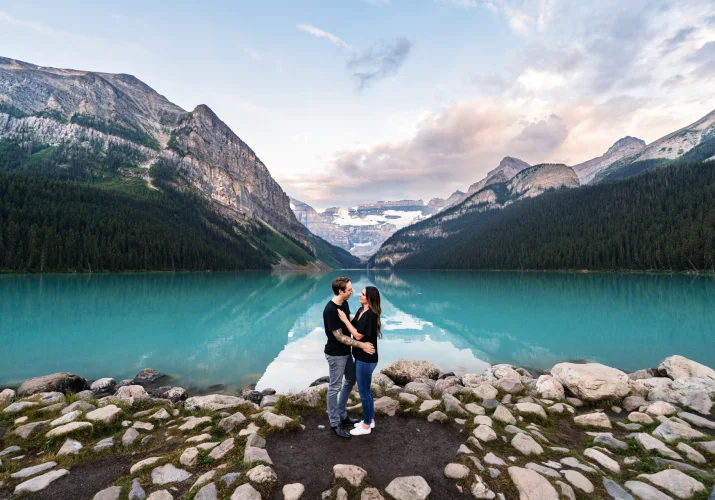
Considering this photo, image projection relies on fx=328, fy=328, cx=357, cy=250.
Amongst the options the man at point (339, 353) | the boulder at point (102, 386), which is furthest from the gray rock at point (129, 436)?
the boulder at point (102, 386)

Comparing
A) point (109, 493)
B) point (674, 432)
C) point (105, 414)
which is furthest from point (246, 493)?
point (674, 432)

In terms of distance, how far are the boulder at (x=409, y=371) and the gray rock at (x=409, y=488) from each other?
33.9 feet

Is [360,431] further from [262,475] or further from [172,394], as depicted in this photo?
[172,394]

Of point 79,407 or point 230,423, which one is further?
point 79,407

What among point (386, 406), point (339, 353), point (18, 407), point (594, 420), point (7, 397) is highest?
point (339, 353)

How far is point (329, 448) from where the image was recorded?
802cm

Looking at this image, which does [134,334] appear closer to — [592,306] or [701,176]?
[592,306]

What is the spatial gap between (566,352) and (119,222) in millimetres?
149756

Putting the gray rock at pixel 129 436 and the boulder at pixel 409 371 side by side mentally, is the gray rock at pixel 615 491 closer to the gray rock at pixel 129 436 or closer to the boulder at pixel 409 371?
the boulder at pixel 409 371

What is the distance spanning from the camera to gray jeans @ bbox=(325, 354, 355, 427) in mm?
8805

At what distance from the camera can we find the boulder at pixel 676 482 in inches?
257

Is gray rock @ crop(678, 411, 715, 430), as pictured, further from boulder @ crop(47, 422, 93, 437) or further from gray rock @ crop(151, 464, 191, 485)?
boulder @ crop(47, 422, 93, 437)

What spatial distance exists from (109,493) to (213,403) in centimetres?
587

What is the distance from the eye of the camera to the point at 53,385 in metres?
14.9
